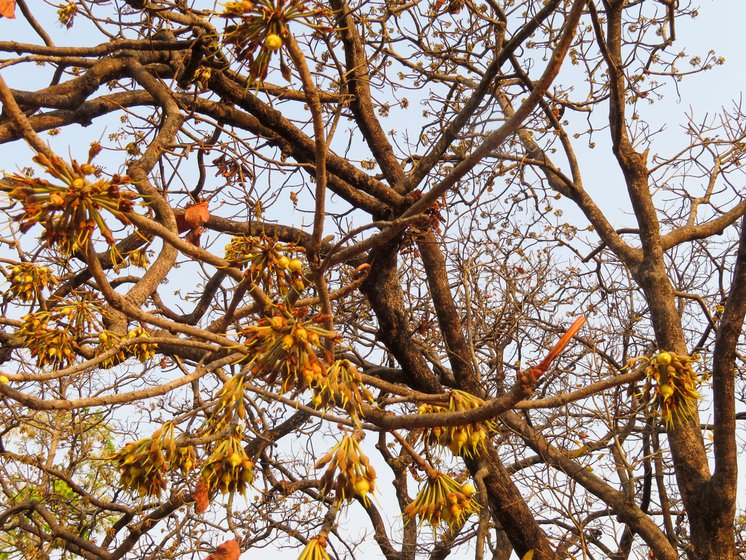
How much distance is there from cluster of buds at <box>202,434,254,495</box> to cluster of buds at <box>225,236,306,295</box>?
455 mm

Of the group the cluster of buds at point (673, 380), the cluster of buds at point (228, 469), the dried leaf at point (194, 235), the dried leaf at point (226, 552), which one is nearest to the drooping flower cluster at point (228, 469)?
the cluster of buds at point (228, 469)

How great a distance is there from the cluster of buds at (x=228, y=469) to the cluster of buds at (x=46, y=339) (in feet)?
3.25

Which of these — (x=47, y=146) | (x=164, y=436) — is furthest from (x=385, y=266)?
(x=47, y=146)

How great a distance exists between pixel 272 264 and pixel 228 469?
590mm

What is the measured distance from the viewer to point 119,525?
206 inches

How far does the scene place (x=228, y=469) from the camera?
73.7 inches

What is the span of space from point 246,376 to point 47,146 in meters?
0.77

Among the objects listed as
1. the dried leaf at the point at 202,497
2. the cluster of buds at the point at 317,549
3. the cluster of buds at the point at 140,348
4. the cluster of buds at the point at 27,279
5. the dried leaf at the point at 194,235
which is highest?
the cluster of buds at the point at 27,279

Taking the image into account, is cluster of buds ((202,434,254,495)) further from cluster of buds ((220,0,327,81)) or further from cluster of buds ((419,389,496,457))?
cluster of buds ((220,0,327,81))

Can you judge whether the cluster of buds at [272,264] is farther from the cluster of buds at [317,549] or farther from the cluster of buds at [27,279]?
the cluster of buds at [27,279]

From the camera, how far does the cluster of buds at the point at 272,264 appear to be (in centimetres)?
199

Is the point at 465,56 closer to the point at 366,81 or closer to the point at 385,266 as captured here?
the point at 366,81

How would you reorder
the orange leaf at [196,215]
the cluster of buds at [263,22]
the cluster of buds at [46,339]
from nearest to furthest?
the cluster of buds at [263,22], the orange leaf at [196,215], the cluster of buds at [46,339]

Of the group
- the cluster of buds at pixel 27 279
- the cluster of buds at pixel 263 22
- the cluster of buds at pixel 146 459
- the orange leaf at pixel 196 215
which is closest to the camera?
the cluster of buds at pixel 263 22
